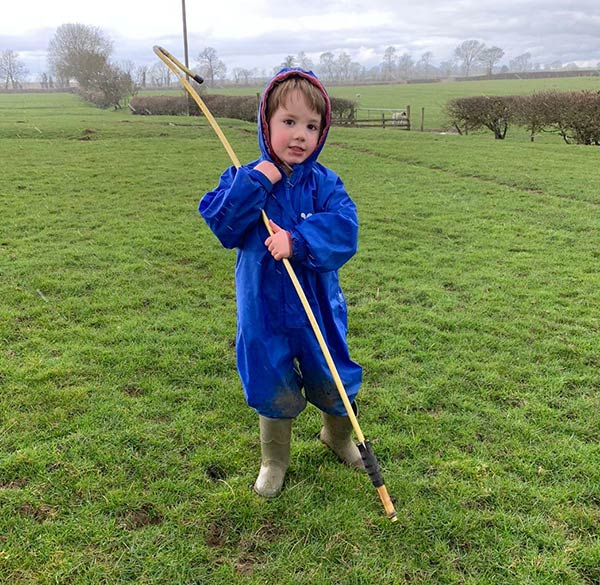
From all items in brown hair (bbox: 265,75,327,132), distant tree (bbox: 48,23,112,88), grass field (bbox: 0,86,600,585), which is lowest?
grass field (bbox: 0,86,600,585)

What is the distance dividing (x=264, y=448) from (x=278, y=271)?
1.09m

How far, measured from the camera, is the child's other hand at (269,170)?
8.00ft

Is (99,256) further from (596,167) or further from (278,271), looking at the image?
(596,167)

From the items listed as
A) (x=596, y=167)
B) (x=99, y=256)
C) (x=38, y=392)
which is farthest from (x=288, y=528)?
(x=596, y=167)

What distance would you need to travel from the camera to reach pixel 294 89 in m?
2.47

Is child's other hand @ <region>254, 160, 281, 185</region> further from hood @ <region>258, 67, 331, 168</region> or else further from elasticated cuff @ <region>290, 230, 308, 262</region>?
elasticated cuff @ <region>290, 230, 308, 262</region>

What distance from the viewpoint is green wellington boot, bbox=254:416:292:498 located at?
2.94m

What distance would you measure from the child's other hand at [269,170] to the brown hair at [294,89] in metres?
0.29

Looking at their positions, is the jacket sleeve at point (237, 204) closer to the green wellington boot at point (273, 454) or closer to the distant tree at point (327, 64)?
the green wellington boot at point (273, 454)

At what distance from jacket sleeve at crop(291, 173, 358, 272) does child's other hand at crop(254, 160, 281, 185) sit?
0.25 m

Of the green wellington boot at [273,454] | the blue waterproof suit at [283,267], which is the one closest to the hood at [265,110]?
the blue waterproof suit at [283,267]

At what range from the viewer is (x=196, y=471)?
3127 millimetres

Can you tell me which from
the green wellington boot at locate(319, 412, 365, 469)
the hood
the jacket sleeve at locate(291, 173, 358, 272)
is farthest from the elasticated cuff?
the green wellington boot at locate(319, 412, 365, 469)

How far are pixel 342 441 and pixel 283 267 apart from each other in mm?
1264
